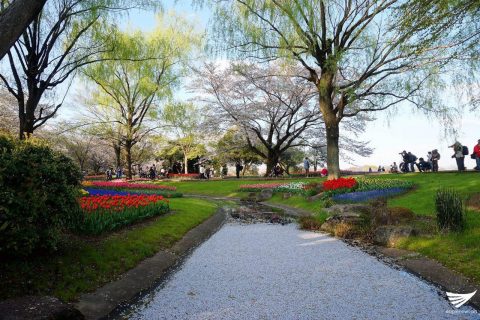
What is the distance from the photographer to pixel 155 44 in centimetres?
3244

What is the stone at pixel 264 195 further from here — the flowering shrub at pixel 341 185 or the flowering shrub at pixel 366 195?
the flowering shrub at pixel 366 195

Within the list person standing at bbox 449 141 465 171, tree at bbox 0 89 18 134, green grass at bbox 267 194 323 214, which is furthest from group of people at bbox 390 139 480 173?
tree at bbox 0 89 18 134

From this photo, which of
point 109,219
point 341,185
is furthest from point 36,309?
point 341,185

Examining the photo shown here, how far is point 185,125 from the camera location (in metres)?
40.8

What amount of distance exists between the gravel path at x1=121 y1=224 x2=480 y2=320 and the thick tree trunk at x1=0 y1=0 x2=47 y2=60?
439cm

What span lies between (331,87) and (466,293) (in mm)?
14884

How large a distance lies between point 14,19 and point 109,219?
14.0 ft

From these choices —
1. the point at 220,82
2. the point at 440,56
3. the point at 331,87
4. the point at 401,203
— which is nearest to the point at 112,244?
the point at 401,203

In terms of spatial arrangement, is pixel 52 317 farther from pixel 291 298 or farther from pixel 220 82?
pixel 220 82

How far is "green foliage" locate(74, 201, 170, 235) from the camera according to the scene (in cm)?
716
